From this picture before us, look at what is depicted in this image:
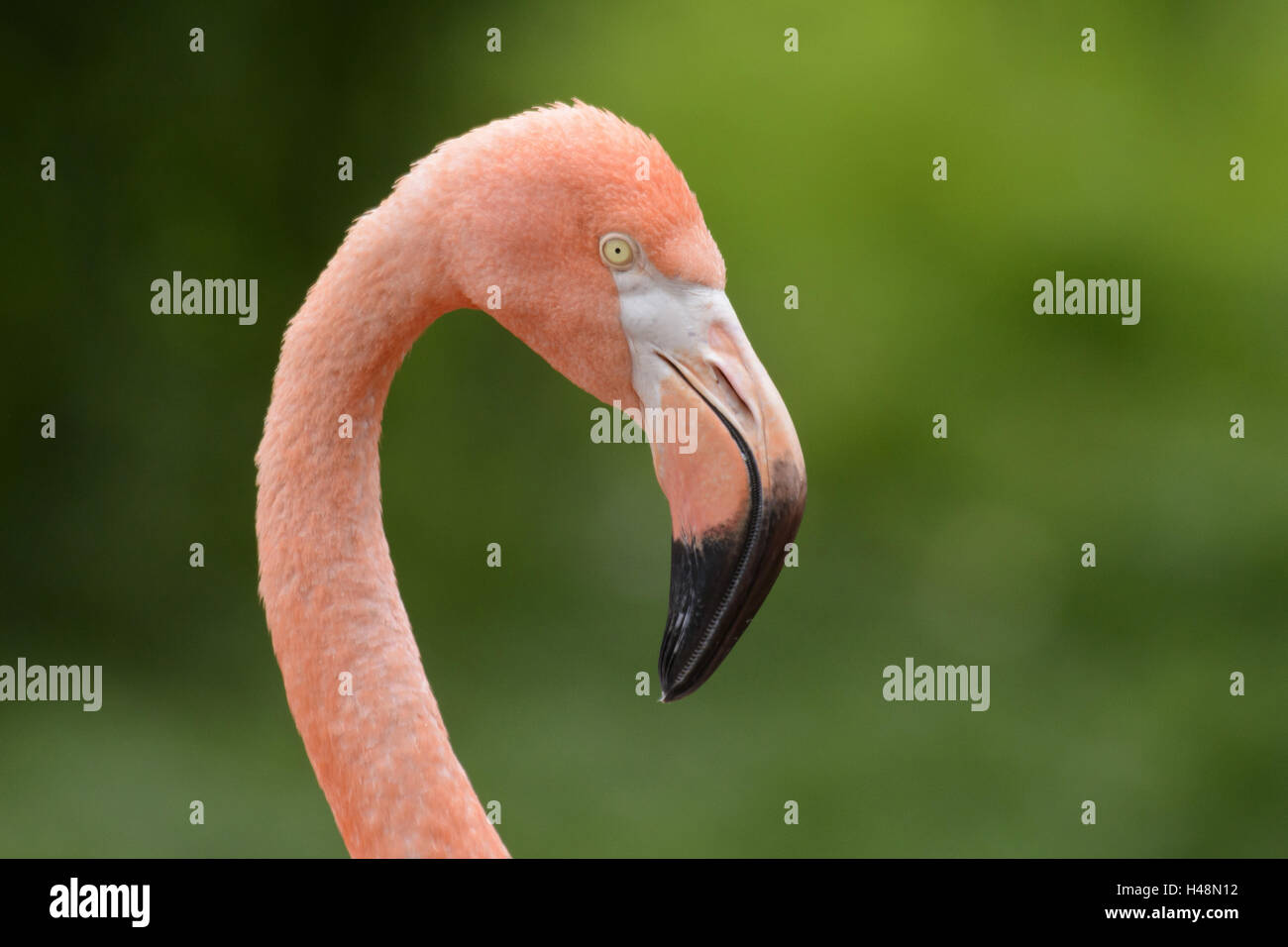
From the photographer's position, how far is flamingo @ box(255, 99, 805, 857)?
1615mm

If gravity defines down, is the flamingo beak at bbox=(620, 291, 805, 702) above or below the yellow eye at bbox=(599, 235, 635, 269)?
below

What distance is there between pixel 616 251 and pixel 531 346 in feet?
0.61

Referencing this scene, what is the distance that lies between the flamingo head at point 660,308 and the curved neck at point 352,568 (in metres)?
0.11

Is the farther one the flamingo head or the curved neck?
the curved neck

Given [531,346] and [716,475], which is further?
[531,346]

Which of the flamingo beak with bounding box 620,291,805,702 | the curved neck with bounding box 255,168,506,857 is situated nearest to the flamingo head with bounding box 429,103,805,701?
the flamingo beak with bounding box 620,291,805,702

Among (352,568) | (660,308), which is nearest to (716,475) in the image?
(660,308)

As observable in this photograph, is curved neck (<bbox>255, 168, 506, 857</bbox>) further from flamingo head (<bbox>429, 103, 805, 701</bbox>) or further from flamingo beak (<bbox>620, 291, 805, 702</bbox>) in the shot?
flamingo beak (<bbox>620, 291, 805, 702</bbox>)

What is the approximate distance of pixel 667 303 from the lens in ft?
5.38

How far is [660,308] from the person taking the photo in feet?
5.38

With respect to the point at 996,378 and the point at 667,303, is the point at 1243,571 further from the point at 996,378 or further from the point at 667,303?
the point at 667,303

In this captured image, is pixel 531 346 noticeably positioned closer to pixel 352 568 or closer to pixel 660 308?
pixel 660 308
